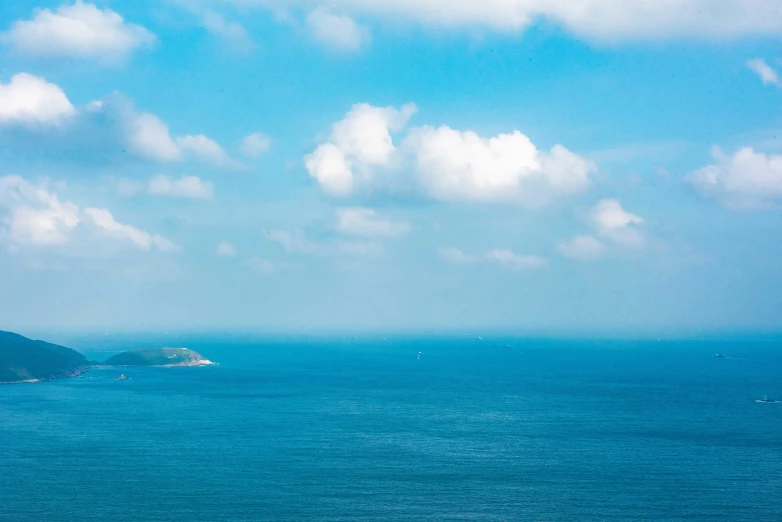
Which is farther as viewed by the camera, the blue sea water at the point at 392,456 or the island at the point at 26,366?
the island at the point at 26,366

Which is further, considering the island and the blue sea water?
the island

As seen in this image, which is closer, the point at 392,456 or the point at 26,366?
the point at 392,456

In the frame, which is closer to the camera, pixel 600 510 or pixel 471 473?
pixel 600 510

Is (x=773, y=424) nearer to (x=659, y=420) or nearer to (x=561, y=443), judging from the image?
(x=659, y=420)

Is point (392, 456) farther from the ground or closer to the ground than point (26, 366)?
closer to the ground

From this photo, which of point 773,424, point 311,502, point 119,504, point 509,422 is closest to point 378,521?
point 311,502

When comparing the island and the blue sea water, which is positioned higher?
the island

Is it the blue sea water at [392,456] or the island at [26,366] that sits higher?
the island at [26,366]

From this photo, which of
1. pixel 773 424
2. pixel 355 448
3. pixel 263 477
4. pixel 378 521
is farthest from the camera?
pixel 773 424
